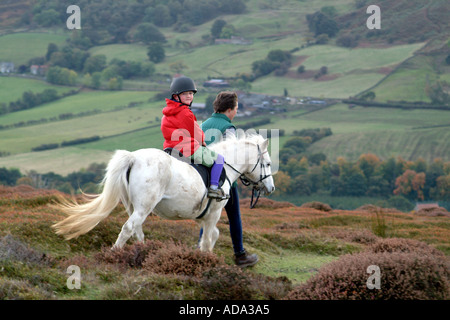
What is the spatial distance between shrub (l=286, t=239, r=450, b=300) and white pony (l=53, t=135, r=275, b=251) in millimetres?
2345

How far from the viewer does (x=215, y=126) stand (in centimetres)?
969

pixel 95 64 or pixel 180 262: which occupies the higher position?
pixel 180 262

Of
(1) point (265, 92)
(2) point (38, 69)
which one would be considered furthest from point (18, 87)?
(1) point (265, 92)

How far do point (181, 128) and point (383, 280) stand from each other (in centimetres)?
400

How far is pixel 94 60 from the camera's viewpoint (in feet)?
539

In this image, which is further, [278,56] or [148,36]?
[148,36]

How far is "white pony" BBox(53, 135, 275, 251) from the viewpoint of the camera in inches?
318

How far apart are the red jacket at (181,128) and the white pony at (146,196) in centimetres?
33

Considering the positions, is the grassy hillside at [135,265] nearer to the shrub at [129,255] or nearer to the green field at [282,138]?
the shrub at [129,255]

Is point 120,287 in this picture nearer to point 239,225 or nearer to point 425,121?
point 239,225

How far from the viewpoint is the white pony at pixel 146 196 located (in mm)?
8086

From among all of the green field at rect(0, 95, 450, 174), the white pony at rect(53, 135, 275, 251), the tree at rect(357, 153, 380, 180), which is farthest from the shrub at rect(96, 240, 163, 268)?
the tree at rect(357, 153, 380, 180)

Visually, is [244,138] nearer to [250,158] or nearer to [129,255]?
[250,158]

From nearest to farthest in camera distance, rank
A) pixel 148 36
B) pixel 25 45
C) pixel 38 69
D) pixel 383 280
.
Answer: pixel 383 280 → pixel 38 69 → pixel 25 45 → pixel 148 36
